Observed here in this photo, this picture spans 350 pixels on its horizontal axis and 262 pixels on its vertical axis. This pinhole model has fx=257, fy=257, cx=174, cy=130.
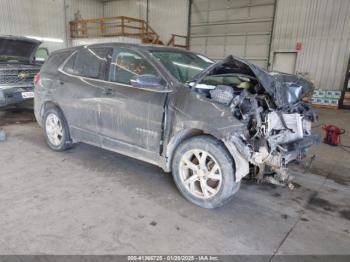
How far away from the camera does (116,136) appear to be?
3.05 metres

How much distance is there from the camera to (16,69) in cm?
567

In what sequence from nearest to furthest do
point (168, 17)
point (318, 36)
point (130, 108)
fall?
1. point (130, 108)
2. point (318, 36)
3. point (168, 17)

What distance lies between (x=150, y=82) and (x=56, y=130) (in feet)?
6.62

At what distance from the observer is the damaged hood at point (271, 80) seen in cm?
233

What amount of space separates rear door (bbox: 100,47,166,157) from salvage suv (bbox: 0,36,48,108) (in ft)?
11.8

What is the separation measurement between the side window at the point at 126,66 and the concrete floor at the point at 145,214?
3.87ft

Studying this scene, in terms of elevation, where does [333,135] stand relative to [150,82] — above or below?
below

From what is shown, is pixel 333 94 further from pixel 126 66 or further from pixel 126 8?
pixel 126 8

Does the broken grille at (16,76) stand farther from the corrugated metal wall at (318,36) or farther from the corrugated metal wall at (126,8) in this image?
the corrugated metal wall at (126,8)

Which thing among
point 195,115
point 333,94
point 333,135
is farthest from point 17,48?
point 333,94

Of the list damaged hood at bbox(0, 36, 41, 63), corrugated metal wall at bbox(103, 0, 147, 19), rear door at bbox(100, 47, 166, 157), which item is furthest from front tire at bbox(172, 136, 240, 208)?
corrugated metal wall at bbox(103, 0, 147, 19)

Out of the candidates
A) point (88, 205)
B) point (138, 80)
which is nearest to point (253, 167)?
point (138, 80)

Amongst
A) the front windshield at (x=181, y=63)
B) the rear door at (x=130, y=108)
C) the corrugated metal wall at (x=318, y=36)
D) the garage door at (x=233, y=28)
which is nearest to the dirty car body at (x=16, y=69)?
the rear door at (x=130, y=108)

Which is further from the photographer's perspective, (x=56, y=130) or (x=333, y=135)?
(x=333, y=135)
